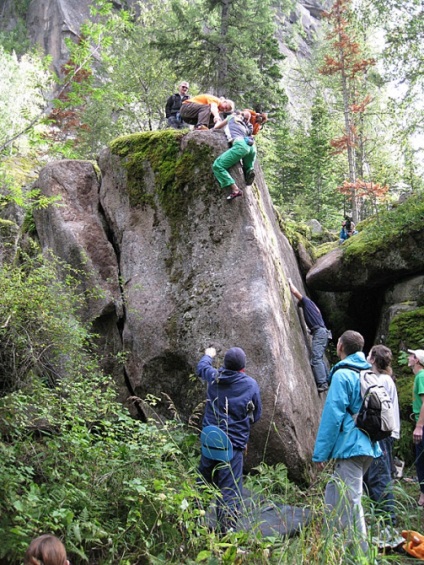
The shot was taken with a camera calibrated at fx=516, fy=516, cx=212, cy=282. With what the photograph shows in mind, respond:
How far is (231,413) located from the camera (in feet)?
17.4

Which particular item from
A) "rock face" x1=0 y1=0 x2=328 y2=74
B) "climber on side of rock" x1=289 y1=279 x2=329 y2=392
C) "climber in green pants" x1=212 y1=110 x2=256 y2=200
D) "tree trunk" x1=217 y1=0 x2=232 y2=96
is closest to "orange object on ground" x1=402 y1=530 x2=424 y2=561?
"climber on side of rock" x1=289 y1=279 x2=329 y2=392

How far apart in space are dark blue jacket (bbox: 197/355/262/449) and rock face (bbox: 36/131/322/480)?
1.82 meters

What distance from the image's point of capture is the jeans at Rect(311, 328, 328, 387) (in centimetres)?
909

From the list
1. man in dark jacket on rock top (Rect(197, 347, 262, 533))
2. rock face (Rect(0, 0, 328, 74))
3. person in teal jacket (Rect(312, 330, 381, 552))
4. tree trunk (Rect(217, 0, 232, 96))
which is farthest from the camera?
rock face (Rect(0, 0, 328, 74))

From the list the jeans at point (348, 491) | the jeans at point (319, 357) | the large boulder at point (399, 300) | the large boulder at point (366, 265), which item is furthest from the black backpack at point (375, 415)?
the large boulder at point (366, 265)

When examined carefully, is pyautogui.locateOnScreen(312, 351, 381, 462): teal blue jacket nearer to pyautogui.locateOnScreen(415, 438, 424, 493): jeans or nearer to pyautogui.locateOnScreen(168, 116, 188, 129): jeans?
pyautogui.locateOnScreen(415, 438, 424, 493): jeans

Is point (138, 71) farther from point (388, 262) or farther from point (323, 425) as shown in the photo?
point (323, 425)

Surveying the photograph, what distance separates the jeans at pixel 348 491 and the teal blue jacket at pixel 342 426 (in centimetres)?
10

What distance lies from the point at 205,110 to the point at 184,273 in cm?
321

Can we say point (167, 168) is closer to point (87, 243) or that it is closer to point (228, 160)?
point (228, 160)

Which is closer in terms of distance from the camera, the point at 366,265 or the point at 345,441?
the point at 345,441

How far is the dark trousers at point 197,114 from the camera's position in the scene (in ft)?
30.7

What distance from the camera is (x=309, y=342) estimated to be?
380 inches

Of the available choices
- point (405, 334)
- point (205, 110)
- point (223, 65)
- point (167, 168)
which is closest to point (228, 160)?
point (167, 168)
